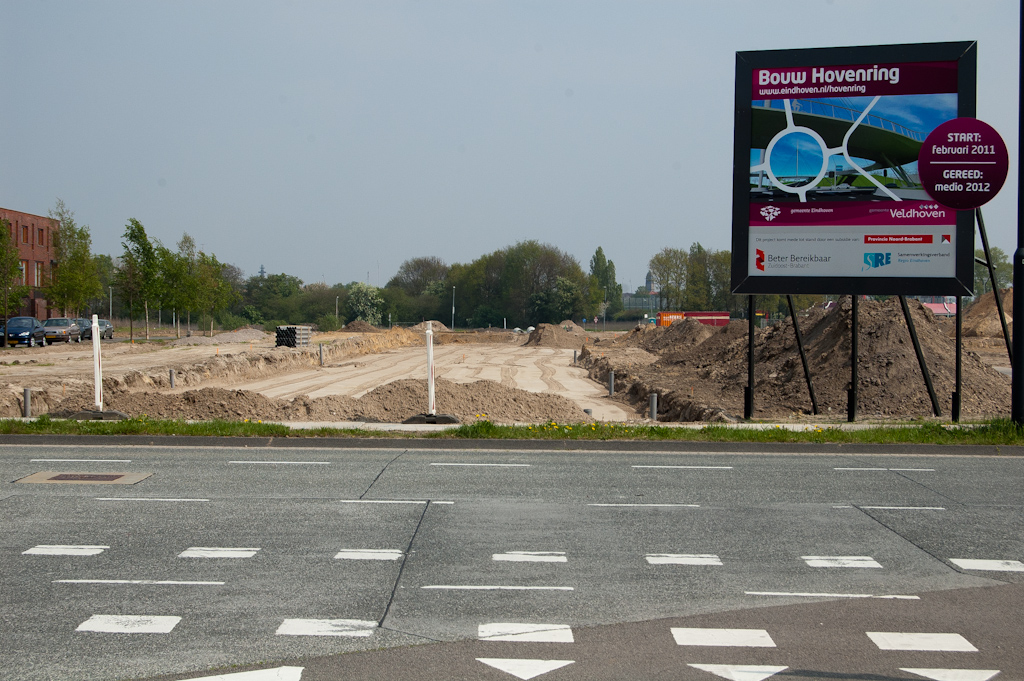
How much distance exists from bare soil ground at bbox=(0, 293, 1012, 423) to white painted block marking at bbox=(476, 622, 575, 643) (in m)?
14.3

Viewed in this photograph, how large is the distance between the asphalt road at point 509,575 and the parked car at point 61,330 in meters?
45.8

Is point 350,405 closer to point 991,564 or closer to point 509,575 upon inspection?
point 509,575

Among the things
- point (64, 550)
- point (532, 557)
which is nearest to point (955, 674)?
point (532, 557)

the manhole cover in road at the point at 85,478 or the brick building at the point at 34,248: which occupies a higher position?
the brick building at the point at 34,248

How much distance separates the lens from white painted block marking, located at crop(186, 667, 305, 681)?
168 inches

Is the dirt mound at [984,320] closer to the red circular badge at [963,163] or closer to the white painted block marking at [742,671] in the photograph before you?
the red circular badge at [963,163]

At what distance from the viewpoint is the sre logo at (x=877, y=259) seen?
1634 cm

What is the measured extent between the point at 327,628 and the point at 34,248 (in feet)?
255

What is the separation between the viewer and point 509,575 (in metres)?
6.17

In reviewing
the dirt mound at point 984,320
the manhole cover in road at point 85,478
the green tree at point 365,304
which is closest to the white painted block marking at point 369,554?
the manhole cover in road at point 85,478

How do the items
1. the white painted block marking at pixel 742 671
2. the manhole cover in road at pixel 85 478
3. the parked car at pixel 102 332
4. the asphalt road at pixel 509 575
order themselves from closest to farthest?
1. the white painted block marking at pixel 742 671
2. the asphalt road at pixel 509 575
3. the manhole cover in road at pixel 85 478
4. the parked car at pixel 102 332

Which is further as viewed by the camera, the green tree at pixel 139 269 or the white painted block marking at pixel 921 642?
the green tree at pixel 139 269

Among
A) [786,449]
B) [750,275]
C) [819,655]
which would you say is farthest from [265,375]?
[819,655]

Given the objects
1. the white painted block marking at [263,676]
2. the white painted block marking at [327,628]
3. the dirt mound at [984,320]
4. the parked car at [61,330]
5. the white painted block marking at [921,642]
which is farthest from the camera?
the dirt mound at [984,320]
